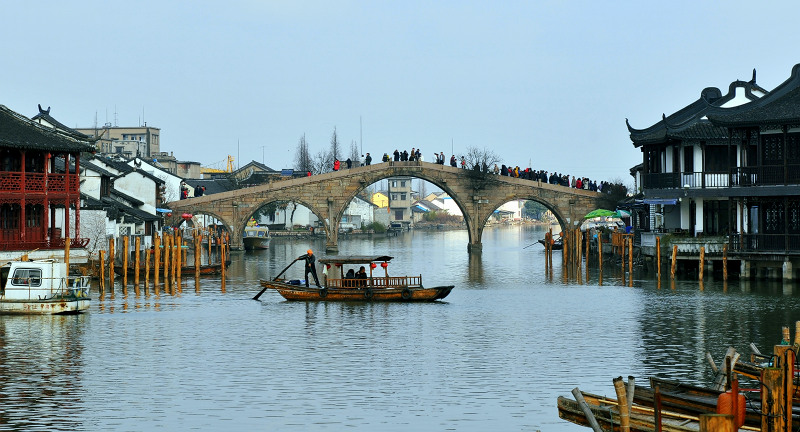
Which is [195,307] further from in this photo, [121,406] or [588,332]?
[121,406]

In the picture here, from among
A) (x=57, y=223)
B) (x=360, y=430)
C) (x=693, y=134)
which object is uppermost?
(x=693, y=134)

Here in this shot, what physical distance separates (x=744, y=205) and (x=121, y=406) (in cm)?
3651

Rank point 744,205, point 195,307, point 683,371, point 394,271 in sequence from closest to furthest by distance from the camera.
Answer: point 683,371, point 195,307, point 744,205, point 394,271

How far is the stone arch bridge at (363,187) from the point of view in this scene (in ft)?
292

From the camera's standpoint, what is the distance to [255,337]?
3553 centimetres

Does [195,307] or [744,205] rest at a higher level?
[744,205]

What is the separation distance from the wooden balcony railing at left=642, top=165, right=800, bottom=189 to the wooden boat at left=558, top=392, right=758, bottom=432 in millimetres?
34784

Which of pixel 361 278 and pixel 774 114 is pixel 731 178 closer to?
pixel 774 114

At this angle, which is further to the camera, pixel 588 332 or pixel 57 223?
pixel 57 223

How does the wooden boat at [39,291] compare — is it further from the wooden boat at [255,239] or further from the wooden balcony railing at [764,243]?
the wooden boat at [255,239]

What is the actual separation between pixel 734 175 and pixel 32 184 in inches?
1317

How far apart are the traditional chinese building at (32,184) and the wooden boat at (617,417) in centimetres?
3228

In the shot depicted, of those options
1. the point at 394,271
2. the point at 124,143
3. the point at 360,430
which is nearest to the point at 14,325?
the point at 360,430

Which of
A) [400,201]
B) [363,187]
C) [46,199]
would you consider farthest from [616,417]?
[400,201]
